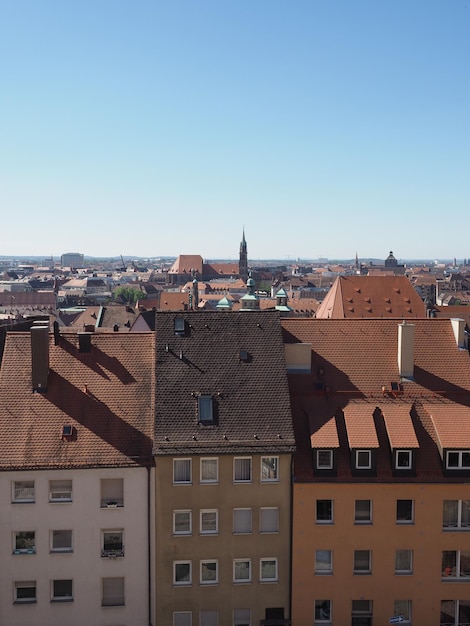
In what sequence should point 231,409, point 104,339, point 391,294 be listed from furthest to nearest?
point 391,294 < point 104,339 < point 231,409

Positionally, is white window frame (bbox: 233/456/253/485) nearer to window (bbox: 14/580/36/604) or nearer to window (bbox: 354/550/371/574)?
window (bbox: 354/550/371/574)

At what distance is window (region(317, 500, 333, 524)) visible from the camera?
30.8m

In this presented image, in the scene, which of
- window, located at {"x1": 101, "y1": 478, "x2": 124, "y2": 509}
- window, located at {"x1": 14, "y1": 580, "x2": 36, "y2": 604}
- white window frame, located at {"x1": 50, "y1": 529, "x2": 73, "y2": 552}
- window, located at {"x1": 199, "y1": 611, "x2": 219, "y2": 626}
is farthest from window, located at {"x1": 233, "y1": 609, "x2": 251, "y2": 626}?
window, located at {"x1": 14, "y1": 580, "x2": 36, "y2": 604}

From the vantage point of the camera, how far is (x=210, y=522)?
30688 mm

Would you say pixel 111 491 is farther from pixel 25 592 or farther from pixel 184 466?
pixel 25 592

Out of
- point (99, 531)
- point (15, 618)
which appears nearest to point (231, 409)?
point (99, 531)

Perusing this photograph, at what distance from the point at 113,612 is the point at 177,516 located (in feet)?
15.0

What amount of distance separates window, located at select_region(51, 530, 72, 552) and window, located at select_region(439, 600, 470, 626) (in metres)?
15.3

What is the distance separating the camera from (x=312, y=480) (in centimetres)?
3072

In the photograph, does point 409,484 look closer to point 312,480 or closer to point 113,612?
point 312,480

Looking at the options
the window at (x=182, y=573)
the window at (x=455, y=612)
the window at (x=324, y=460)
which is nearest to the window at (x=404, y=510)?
the window at (x=324, y=460)

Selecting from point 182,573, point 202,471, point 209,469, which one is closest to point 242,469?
point 209,469

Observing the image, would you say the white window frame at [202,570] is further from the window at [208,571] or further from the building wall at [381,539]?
the building wall at [381,539]

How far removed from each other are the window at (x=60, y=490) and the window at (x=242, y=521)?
6.69m
